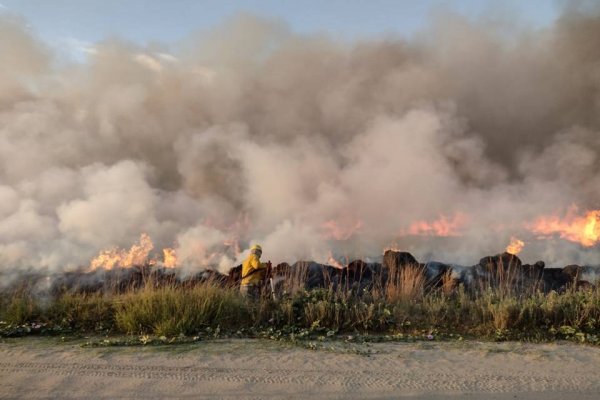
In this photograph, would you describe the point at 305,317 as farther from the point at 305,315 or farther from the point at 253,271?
the point at 253,271

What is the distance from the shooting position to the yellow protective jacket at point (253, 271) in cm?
1282

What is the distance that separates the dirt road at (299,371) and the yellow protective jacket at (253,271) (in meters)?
4.79

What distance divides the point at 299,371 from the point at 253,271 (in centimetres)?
663

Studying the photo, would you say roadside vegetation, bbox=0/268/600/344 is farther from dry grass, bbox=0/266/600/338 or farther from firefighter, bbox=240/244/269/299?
firefighter, bbox=240/244/269/299

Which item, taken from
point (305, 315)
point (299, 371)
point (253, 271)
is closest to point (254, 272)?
point (253, 271)

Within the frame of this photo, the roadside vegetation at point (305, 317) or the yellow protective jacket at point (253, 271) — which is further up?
the yellow protective jacket at point (253, 271)

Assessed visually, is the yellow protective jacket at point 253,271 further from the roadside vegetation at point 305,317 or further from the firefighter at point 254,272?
the roadside vegetation at point 305,317

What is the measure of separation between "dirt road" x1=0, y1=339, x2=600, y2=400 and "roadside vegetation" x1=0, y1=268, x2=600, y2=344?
68 centimetres

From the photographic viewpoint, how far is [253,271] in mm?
12898

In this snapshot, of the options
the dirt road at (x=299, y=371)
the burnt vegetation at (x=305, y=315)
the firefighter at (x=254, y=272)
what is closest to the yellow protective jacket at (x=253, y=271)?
the firefighter at (x=254, y=272)

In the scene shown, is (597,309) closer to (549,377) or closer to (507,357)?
(507,357)

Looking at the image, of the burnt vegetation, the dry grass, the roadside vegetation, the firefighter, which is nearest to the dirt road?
the roadside vegetation

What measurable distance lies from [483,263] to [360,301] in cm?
1859

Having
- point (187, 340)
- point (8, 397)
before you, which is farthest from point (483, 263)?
point (8, 397)
